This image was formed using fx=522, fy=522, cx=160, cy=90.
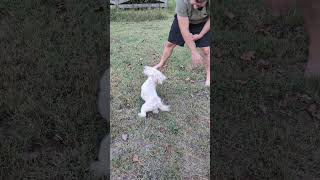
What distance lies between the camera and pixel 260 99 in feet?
12.5

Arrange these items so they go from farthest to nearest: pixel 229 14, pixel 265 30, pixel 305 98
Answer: pixel 265 30 → pixel 305 98 → pixel 229 14

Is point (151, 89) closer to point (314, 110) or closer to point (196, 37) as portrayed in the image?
point (196, 37)

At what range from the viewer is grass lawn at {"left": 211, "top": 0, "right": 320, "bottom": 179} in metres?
3.14

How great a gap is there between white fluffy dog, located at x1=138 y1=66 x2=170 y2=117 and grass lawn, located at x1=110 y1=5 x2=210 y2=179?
1.2 inches

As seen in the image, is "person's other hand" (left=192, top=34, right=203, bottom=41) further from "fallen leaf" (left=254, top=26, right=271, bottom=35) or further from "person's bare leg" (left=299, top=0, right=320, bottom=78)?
"fallen leaf" (left=254, top=26, right=271, bottom=35)

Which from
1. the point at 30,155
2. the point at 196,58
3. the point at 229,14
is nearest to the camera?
the point at 196,58

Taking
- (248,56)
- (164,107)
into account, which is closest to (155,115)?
(164,107)

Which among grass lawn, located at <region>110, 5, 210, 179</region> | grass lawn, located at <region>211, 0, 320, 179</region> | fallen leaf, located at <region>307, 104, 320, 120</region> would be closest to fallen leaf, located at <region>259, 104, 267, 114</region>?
grass lawn, located at <region>211, 0, 320, 179</region>

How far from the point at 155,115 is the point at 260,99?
62.4 inches

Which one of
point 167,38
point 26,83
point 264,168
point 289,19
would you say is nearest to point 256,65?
point 289,19

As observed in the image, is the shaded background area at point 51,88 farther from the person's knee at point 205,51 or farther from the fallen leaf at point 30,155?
the person's knee at point 205,51

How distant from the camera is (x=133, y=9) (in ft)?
7.73

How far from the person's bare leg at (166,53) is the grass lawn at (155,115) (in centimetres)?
2

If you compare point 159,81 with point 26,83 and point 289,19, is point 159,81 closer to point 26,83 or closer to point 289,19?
point 26,83
